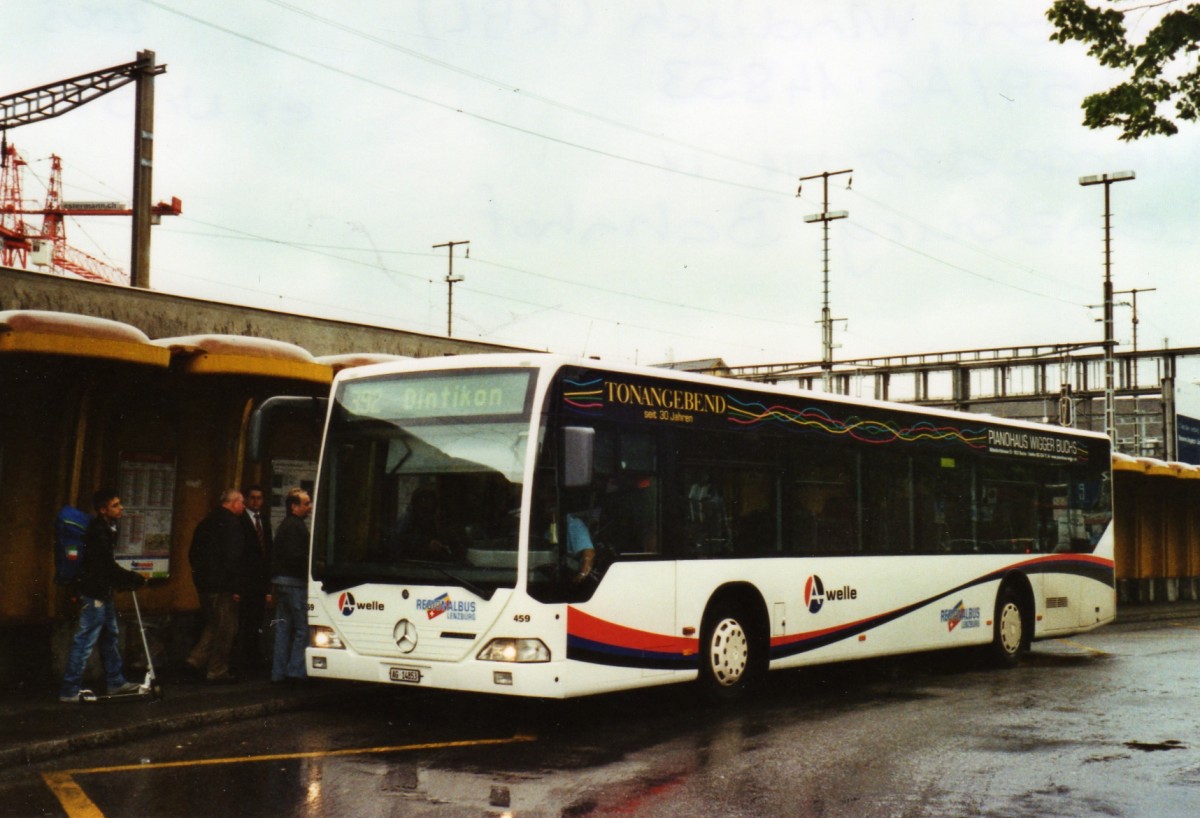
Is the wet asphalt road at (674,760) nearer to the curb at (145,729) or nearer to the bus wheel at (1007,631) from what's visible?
the curb at (145,729)

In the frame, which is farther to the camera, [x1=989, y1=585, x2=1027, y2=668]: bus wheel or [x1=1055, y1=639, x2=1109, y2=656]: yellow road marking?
[x1=1055, y1=639, x2=1109, y2=656]: yellow road marking

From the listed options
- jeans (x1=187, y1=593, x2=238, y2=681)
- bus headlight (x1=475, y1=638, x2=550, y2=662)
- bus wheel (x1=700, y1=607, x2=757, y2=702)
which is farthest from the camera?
jeans (x1=187, y1=593, x2=238, y2=681)

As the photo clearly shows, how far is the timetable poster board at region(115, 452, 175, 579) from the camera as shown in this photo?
12883 mm

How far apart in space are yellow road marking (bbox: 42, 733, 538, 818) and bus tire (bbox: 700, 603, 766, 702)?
1891 mm

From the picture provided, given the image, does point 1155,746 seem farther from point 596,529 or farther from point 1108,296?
point 1108,296

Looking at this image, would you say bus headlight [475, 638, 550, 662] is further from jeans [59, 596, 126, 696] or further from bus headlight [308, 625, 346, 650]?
jeans [59, 596, 126, 696]

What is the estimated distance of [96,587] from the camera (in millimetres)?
10570

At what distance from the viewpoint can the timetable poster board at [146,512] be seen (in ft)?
42.3

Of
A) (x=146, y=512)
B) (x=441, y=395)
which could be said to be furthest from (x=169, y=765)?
(x=146, y=512)

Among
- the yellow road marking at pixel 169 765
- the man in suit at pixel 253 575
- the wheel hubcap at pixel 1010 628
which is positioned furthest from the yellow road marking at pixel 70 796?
the wheel hubcap at pixel 1010 628

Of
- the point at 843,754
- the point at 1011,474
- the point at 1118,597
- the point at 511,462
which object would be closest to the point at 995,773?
the point at 843,754

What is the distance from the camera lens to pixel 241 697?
36.3 ft

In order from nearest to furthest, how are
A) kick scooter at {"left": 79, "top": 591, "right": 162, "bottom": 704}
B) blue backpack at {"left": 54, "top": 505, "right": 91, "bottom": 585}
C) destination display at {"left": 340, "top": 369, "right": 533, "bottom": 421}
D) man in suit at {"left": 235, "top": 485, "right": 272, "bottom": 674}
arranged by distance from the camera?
destination display at {"left": 340, "top": 369, "right": 533, "bottom": 421}
kick scooter at {"left": 79, "top": 591, "right": 162, "bottom": 704}
blue backpack at {"left": 54, "top": 505, "right": 91, "bottom": 585}
man in suit at {"left": 235, "top": 485, "right": 272, "bottom": 674}

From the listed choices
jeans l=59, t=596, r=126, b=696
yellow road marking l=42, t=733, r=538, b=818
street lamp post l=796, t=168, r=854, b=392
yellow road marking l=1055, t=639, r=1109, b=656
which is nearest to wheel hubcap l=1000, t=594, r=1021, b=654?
yellow road marking l=1055, t=639, r=1109, b=656
